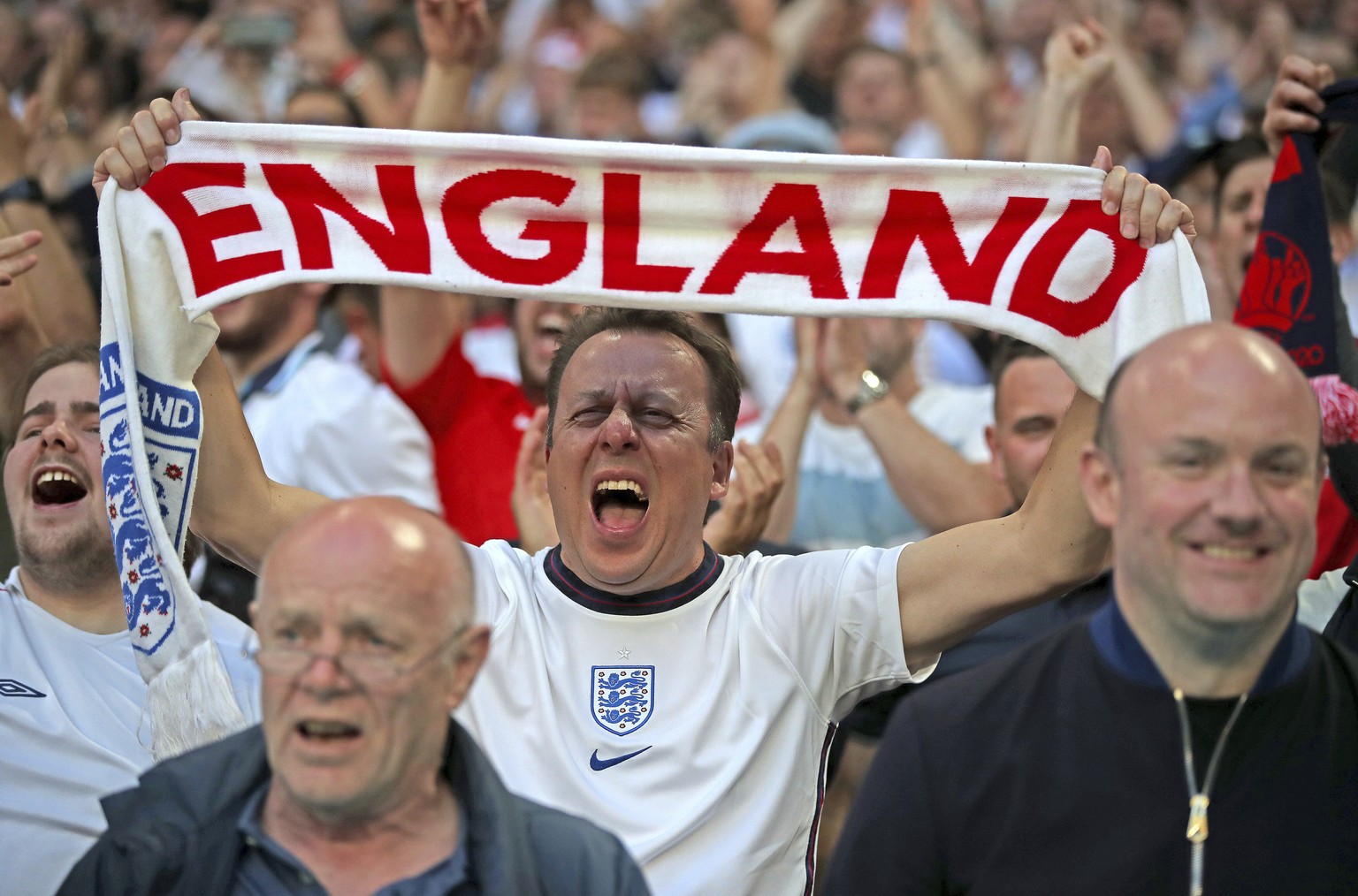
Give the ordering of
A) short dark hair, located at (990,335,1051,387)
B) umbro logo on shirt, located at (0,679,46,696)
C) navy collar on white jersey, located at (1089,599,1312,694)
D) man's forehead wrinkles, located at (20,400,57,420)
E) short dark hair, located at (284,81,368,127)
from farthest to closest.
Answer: short dark hair, located at (284,81,368,127)
short dark hair, located at (990,335,1051,387)
man's forehead wrinkles, located at (20,400,57,420)
umbro logo on shirt, located at (0,679,46,696)
navy collar on white jersey, located at (1089,599,1312,694)

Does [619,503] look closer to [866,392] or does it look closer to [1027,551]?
[1027,551]

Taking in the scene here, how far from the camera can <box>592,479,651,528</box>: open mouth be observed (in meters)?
3.21

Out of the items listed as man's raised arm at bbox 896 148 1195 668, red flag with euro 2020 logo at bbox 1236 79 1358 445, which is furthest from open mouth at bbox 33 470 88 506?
red flag with euro 2020 logo at bbox 1236 79 1358 445

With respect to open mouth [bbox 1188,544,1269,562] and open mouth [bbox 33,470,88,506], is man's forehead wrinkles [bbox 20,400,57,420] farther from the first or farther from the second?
open mouth [bbox 1188,544,1269,562]

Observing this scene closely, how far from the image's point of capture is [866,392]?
16.1 feet

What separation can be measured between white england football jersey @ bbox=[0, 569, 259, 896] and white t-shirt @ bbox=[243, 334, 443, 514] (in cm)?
126

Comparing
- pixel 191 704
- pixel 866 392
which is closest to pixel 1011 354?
pixel 866 392

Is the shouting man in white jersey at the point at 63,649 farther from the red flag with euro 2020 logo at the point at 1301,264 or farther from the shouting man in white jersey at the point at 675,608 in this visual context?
the red flag with euro 2020 logo at the point at 1301,264

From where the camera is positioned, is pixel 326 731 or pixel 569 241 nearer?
pixel 326 731

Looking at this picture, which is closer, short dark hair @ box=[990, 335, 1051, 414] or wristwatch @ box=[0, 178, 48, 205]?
short dark hair @ box=[990, 335, 1051, 414]

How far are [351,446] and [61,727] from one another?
5.46 ft

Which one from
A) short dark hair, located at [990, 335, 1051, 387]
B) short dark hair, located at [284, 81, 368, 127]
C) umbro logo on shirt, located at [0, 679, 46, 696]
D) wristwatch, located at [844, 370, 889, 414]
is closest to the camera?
umbro logo on shirt, located at [0, 679, 46, 696]

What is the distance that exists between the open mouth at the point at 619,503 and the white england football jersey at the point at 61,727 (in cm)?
80

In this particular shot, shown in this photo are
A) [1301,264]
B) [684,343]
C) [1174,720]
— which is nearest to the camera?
[1174,720]
